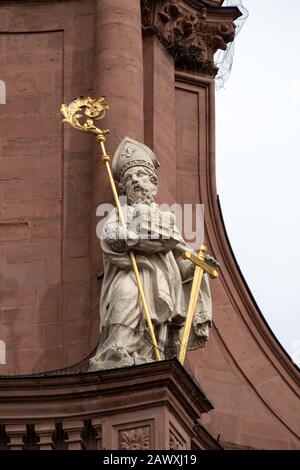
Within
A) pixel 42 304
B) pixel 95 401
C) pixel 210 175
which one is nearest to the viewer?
pixel 95 401

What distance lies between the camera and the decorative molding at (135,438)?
104 feet

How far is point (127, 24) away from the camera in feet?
117

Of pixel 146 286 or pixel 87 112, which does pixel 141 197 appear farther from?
pixel 87 112

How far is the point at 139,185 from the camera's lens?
110 feet

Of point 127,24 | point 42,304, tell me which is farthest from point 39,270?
point 127,24

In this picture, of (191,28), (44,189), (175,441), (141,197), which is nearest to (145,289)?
(141,197)

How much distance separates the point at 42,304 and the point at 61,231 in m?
0.81

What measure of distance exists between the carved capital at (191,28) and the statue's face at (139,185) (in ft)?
10.5

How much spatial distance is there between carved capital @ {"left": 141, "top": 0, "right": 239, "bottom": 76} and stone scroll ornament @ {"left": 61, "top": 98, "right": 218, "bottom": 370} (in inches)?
132

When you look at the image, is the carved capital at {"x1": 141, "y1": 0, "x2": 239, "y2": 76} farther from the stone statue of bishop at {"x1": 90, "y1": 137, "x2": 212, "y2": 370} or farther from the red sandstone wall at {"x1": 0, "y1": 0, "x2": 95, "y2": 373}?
the stone statue of bishop at {"x1": 90, "y1": 137, "x2": 212, "y2": 370}

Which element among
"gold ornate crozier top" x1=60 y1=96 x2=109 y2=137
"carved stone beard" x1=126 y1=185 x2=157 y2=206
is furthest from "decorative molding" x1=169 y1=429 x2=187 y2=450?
"gold ornate crozier top" x1=60 y1=96 x2=109 y2=137

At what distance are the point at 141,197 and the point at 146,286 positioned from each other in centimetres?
101

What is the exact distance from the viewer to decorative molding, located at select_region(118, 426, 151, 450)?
104 feet

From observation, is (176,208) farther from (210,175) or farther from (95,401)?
(95,401)
